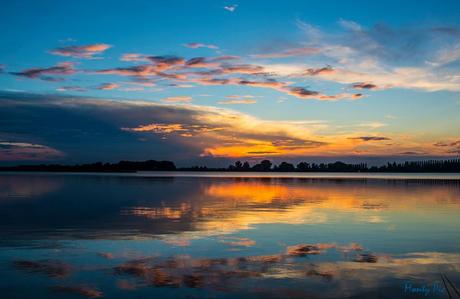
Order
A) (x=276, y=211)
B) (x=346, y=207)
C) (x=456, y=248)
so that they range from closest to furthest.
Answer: (x=456, y=248)
(x=276, y=211)
(x=346, y=207)

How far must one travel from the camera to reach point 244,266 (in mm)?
12391

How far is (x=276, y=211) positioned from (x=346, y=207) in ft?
20.2

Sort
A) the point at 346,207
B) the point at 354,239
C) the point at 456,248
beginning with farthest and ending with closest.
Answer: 1. the point at 346,207
2. the point at 354,239
3. the point at 456,248

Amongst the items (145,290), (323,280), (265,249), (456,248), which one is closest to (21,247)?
(145,290)

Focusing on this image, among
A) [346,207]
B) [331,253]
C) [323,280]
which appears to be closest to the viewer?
[323,280]

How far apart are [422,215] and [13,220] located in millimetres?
21714

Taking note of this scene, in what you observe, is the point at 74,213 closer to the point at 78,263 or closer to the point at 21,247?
the point at 21,247

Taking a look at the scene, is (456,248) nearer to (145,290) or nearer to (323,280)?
(323,280)

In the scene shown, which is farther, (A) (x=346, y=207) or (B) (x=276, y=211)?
(A) (x=346, y=207)

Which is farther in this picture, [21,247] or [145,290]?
[21,247]

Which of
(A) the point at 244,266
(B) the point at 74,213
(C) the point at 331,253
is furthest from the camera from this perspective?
(B) the point at 74,213

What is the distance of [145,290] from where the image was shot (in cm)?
993

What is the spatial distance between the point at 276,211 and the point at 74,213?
37.6 ft

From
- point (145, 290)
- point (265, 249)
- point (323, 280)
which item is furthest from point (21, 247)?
point (323, 280)
